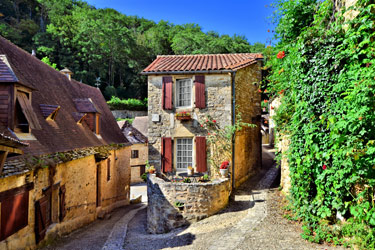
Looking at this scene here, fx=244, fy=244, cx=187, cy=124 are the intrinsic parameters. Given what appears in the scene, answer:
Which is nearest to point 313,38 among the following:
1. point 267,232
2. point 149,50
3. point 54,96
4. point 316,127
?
point 316,127

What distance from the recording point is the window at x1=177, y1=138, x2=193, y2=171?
10922mm

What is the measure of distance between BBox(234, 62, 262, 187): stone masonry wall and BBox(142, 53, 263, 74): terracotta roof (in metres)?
0.46

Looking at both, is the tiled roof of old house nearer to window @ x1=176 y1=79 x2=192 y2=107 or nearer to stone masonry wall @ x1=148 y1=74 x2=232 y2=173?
stone masonry wall @ x1=148 y1=74 x2=232 y2=173

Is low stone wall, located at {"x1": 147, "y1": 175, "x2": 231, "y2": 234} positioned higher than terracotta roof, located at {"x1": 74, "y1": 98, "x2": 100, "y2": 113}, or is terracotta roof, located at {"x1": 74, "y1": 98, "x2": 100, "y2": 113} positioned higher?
terracotta roof, located at {"x1": 74, "y1": 98, "x2": 100, "y2": 113}

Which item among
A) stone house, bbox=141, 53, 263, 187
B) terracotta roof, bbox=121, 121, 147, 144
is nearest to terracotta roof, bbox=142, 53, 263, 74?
stone house, bbox=141, 53, 263, 187

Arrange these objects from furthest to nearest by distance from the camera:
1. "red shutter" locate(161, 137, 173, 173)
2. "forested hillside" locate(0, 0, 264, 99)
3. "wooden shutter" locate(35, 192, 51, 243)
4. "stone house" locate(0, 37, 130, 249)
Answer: "forested hillside" locate(0, 0, 264, 99), "red shutter" locate(161, 137, 173, 173), "wooden shutter" locate(35, 192, 51, 243), "stone house" locate(0, 37, 130, 249)

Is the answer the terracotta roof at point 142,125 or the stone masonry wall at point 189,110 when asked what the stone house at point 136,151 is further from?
the stone masonry wall at point 189,110

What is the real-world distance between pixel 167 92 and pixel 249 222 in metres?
6.40

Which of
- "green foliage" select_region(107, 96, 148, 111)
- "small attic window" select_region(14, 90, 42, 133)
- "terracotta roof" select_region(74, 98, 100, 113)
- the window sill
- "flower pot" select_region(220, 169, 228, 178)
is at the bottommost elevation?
"flower pot" select_region(220, 169, 228, 178)

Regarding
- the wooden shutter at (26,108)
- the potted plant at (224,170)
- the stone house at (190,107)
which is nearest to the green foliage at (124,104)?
the stone house at (190,107)

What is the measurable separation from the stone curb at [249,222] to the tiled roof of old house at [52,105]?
5.67m

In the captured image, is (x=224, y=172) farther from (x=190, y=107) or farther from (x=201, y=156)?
(x=190, y=107)

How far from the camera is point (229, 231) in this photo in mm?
6512

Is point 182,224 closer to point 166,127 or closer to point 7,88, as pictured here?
point 166,127
